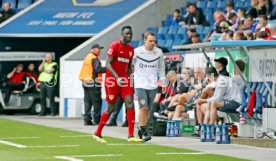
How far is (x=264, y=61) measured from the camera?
817 inches

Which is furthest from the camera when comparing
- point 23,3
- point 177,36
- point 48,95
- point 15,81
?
point 23,3

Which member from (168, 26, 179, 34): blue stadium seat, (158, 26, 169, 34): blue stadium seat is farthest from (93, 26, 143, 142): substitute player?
(158, 26, 169, 34): blue stadium seat

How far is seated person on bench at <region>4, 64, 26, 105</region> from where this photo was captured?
33938mm

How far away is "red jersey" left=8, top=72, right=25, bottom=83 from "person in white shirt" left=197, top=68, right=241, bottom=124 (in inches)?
543

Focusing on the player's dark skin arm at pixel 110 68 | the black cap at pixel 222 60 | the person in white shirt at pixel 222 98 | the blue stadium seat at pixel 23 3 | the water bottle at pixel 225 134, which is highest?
the blue stadium seat at pixel 23 3

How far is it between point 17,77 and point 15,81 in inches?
9.1

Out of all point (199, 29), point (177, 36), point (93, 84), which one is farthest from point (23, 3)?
point (93, 84)

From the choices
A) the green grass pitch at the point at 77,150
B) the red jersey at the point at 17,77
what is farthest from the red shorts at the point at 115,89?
the red jersey at the point at 17,77

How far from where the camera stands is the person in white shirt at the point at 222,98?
68.7 ft

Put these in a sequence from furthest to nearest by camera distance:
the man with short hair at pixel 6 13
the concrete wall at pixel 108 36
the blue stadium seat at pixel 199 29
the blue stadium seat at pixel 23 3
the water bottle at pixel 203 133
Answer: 1. the blue stadium seat at pixel 23 3
2. the man with short hair at pixel 6 13
3. the concrete wall at pixel 108 36
4. the blue stadium seat at pixel 199 29
5. the water bottle at pixel 203 133

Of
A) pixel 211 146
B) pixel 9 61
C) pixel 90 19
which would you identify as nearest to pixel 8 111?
pixel 9 61

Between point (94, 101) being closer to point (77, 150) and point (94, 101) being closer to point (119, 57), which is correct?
point (119, 57)

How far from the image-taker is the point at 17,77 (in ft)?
114

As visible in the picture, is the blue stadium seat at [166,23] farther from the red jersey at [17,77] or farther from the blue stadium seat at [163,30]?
the red jersey at [17,77]
